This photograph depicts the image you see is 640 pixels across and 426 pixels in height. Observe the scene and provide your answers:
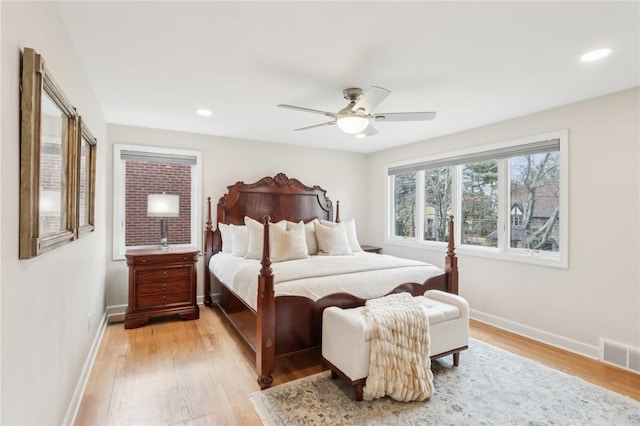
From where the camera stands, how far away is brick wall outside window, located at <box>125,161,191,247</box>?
15.1ft

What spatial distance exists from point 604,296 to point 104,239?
5.12 m

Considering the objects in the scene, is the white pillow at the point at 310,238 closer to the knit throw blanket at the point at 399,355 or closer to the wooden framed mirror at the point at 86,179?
the knit throw blanket at the point at 399,355

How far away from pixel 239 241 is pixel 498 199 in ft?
10.2

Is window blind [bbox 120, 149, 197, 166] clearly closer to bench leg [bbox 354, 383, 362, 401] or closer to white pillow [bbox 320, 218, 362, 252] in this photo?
white pillow [bbox 320, 218, 362, 252]

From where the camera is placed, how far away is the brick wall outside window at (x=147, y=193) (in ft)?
15.1

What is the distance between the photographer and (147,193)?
4.91 meters

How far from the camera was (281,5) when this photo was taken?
163 centimetres

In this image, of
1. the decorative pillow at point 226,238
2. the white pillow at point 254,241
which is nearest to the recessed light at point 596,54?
the white pillow at point 254,241

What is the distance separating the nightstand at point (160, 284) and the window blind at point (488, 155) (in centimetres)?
323

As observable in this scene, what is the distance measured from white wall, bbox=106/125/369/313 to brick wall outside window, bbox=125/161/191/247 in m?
0.43

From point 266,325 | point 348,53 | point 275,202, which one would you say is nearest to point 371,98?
point 348,53

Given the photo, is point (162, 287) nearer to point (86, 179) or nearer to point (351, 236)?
A: point (86, 179)

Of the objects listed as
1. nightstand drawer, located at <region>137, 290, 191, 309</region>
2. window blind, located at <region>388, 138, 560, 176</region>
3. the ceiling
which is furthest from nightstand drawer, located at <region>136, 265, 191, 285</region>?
window blind, located at <region>388, 138, 560, 176</region>

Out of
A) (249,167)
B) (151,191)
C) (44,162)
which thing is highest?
(249,167)
